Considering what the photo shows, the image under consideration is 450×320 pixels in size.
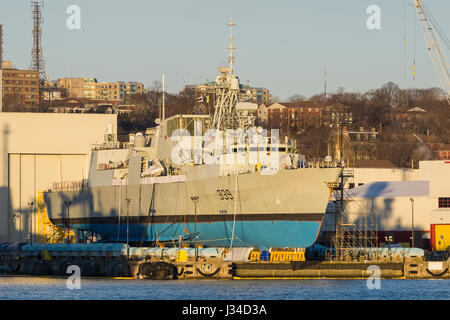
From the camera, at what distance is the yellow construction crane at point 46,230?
101 metres

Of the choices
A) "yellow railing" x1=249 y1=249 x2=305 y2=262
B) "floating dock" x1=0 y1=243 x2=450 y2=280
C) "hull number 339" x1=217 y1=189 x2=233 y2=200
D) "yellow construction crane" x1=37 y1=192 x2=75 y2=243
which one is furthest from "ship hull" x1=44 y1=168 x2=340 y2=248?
"yellow construction crane" x1=37 y1=192 x2=75 y2=243

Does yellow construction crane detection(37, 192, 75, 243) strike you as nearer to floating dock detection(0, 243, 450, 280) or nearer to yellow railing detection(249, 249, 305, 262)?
floating dock detection(0, 243, 450, 280)

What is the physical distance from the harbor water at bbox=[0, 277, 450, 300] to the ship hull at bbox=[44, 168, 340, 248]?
24.8 ft

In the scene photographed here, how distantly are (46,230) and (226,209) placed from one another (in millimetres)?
33358

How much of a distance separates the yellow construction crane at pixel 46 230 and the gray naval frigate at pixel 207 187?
153 cm

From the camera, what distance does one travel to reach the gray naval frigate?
74.3 m

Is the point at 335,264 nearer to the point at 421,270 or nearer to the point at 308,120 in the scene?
the point at 421,270

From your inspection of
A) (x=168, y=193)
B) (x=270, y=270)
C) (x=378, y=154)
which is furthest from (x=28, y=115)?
(x=378, y=154)

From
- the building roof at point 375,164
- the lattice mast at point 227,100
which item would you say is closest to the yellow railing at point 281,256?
the lattice mast at point 227,100

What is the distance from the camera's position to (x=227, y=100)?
288 ft

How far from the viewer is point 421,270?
71062mm

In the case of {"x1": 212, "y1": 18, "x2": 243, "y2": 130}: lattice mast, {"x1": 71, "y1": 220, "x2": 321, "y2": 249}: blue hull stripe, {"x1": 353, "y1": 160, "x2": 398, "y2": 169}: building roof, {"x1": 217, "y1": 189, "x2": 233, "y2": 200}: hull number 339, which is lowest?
{"x1": 71, "y1": 220, "x2": 321, "y2": 249}: blue hull stripe

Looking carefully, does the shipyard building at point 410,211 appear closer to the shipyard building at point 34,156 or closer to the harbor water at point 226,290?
the harbor water at point 226,290

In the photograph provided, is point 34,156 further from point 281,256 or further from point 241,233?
point 281,256
